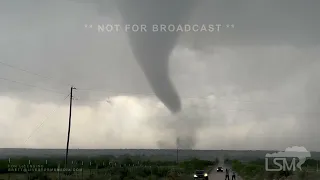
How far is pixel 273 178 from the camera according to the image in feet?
177

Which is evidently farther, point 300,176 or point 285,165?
point 285,165

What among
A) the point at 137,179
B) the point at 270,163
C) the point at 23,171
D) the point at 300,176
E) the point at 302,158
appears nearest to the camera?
the point at 300,176

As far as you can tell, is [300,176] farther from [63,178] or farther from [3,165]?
[3,165]

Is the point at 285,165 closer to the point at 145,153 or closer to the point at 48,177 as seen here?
the point at 48,177

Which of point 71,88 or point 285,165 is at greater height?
point 71,88

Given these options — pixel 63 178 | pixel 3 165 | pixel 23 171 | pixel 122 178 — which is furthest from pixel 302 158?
pixel 3 165

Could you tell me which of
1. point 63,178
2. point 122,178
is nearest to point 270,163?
point 122,178

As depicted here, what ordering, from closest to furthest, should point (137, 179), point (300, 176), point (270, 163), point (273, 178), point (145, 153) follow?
point (300, 176) < point (273, 178) < point (137, 179) < point (270, 163) < point (145, 153)

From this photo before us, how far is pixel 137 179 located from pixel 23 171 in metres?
20.1

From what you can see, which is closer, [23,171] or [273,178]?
[273,178]

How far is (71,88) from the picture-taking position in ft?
197

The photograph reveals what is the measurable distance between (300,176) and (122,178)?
25033 mm

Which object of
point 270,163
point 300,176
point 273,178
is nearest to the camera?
point 300,176

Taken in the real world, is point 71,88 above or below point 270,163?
above
